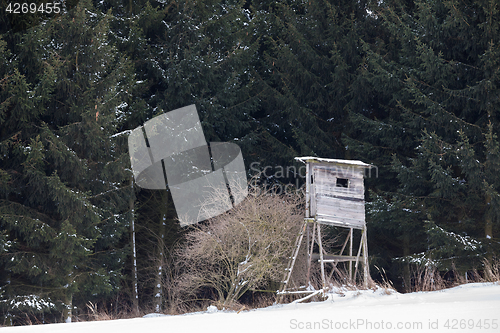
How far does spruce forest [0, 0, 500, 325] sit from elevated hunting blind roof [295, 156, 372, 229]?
212 centimetres

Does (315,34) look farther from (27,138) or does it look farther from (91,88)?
(27,138)

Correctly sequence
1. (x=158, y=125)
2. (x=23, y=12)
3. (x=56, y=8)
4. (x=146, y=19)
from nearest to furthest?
(x=23, y=12) → (x=56, y=8) → (x=158, y=125) → (x=146, y=19)

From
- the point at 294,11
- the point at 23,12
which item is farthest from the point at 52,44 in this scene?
the point at 294,11

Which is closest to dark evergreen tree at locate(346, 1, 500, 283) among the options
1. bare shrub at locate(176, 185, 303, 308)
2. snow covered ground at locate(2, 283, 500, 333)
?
bare shrub at locate(176, 185, 303, 308)

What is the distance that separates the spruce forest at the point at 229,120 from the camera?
47.6 feet

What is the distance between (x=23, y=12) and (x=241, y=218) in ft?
32.2

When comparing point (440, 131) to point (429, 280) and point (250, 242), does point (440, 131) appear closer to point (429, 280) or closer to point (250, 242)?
point (429, 280)

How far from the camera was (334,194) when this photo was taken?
12.7m

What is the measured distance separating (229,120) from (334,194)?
25.8ft

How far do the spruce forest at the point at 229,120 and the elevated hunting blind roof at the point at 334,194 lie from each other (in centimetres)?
212

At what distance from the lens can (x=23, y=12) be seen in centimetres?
1507

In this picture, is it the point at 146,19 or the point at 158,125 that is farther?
the point at 146,19

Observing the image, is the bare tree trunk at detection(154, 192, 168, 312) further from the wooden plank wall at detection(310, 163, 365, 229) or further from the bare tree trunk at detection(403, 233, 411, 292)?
the bare tree trunk at detection(403, 233, 411, 292)

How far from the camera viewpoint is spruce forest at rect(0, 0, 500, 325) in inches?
572
